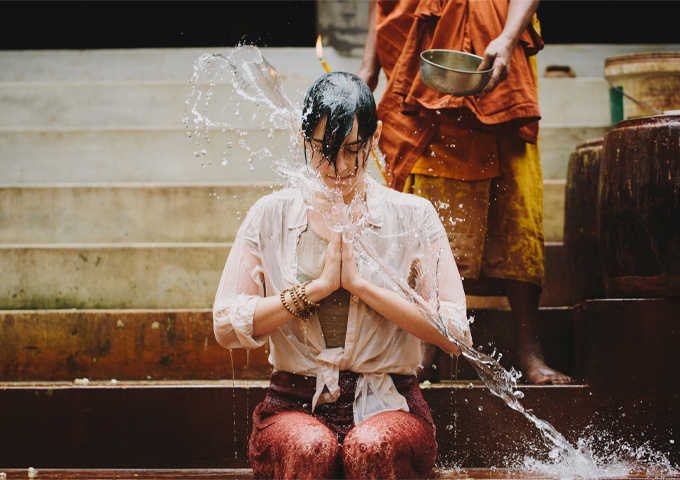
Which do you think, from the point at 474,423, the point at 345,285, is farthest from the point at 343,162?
the point at 474,423

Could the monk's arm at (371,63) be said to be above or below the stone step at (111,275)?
above

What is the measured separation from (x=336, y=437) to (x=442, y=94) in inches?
58.5

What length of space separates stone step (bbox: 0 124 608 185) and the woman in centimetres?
252

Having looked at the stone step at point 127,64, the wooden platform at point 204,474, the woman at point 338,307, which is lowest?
the wooden platform at point 204,474

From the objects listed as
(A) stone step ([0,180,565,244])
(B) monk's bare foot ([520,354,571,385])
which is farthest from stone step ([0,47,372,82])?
(B) monk's bare foot ([520,354,571,385])

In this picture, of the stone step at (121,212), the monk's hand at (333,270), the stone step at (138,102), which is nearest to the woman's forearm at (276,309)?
the monk's hand at (333,270)

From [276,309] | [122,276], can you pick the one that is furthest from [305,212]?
[122,276]

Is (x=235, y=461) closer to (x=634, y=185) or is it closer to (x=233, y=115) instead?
(x=634, y=185)

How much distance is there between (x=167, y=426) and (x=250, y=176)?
2.21 metres

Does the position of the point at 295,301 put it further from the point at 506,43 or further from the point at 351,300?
the point at 506,43

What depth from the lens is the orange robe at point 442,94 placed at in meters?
2.57

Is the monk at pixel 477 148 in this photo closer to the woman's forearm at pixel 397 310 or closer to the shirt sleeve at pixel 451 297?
the shirt sleeve at pixel 451 297

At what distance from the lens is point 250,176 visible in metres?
4.41

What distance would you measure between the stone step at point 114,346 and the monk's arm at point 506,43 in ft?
3.94
